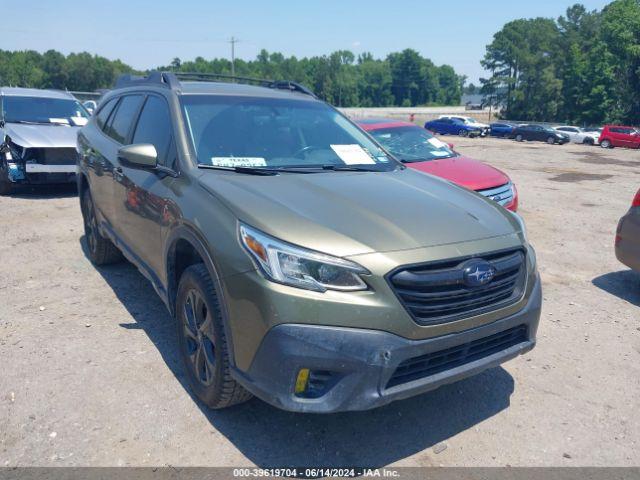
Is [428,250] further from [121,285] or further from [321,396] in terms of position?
[121,285]

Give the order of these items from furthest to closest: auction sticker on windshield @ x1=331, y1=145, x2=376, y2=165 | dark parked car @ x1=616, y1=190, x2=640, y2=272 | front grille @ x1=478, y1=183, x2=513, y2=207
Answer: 1. front grille @ x1=478, y1=183, x2=513, y2=207
2. dark parked car @ x1=616, y1=190, x2=640, y2=272
3. auction sticker on windshield @ x1=331, y1=145, x2=376, y2=165

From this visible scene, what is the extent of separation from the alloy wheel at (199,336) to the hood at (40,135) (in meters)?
6.47

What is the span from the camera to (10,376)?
3430 mm

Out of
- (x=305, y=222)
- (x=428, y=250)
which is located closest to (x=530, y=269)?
(x=428, y=250)

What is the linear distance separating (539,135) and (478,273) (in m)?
40.7

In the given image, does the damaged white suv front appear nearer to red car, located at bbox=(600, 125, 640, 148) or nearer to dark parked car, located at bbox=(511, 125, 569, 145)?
red car, located at bbox=(600, 125, 640, 148)

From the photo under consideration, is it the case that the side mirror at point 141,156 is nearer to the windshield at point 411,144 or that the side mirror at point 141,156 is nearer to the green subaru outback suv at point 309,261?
the green subaru outback suv at point 309,261

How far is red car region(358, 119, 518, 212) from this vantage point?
662 cm

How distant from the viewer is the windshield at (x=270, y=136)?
3485 mm

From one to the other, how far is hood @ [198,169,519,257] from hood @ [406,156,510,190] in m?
3.13

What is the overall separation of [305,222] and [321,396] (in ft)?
2.73

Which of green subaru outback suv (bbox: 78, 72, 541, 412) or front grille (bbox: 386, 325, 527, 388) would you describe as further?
front grille (bbox: 386, 325, 527, 388)

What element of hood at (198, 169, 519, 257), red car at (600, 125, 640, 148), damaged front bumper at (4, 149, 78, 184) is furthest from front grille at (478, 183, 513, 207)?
Result: red car at (600, 125, 640, 148)

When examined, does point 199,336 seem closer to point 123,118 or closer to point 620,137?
point 123,118
